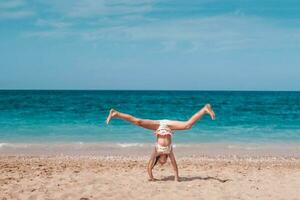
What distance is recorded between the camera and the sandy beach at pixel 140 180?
8.45 metres

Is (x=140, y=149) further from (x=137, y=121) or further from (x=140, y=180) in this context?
(x=137, y=121)

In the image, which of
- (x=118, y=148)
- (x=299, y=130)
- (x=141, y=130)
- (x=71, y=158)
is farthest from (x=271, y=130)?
(x=71, y=158)

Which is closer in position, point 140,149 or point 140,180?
point 140,180

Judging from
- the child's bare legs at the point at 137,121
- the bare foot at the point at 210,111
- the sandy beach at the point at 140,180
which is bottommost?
the sandy beach at the point at 140,180

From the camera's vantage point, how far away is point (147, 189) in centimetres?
877

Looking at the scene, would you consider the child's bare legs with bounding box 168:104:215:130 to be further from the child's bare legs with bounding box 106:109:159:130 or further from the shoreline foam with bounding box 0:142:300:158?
the shoreline foam with bounding box 0:142:300:158

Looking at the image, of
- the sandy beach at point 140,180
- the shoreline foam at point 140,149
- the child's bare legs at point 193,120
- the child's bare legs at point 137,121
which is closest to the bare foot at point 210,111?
the child's bare legs at point 193,120

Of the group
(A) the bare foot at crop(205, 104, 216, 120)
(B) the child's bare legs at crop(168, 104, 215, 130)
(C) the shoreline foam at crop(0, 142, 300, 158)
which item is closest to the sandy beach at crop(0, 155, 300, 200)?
(B) the child's bare legs at crop(168, 104, 215, 130)

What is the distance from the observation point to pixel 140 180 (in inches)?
382

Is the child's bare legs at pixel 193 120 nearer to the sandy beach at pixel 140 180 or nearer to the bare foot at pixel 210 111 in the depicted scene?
the bare foot at pixel 210 111

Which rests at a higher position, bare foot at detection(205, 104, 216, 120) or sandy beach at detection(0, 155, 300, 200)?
bare foot at detection(205, 104, 216, 120)

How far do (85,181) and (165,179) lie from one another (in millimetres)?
1657

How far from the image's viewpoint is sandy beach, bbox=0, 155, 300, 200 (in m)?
8.45

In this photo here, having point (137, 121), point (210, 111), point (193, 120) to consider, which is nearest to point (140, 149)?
point (137, 121)
